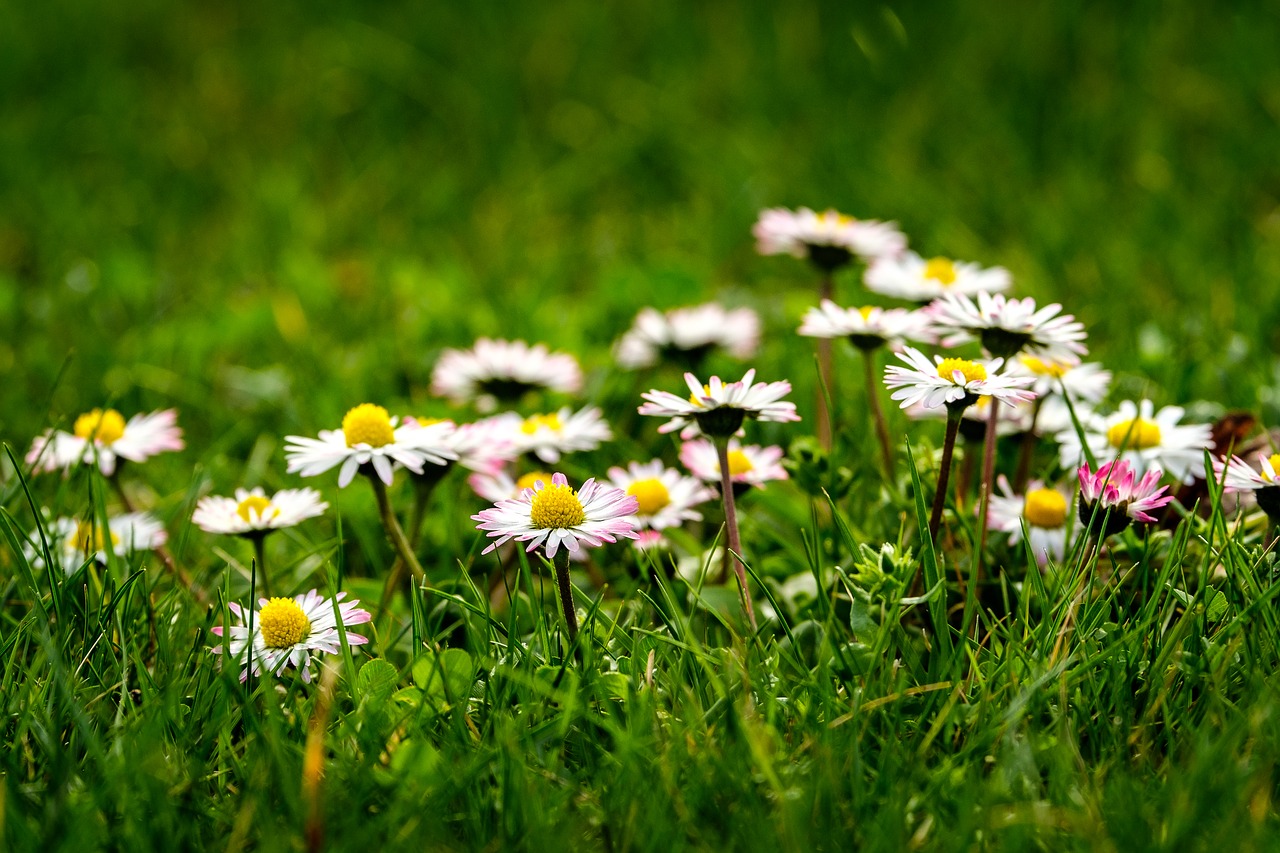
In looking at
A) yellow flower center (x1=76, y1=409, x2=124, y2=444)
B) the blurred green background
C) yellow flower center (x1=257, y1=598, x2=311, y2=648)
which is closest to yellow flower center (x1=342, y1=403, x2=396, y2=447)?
yellow flower center (x1=257, y1=598, x2=311, y2=648)

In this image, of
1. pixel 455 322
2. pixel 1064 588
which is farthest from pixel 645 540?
pixel 455 322

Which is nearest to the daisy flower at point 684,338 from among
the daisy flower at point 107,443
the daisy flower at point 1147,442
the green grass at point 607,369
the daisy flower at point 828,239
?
the green grass at point 607,369

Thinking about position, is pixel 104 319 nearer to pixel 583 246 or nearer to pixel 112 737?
pixel 583 246

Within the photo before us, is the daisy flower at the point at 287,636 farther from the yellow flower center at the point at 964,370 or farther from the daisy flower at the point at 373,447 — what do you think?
the yellow flower center at the point at 964,370

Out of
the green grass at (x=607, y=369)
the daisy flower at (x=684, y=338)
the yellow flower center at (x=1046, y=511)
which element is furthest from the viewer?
the daisy flower at (x=684, y=338)

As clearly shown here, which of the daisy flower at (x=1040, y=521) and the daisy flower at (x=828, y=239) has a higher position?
the daisy flower at (x=828, y=239)

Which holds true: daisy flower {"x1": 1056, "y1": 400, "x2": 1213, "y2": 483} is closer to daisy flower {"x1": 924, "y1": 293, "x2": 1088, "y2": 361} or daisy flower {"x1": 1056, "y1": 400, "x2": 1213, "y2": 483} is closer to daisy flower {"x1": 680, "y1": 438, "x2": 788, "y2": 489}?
daisy flower {"x1": 924, "y1": 293, "x2": 1088, "y2": 361}
